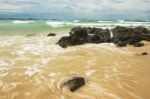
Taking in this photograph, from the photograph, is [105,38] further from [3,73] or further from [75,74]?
[3,73]

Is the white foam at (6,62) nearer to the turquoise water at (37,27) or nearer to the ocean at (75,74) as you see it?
the ocean at (75,74)

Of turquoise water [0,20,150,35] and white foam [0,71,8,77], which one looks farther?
turquoise water [0,20,150,35]

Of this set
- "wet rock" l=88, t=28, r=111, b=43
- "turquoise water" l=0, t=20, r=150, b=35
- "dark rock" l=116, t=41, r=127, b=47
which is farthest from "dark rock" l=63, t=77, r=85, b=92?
"turquoise water" l=0, t=20, r=150, b=35

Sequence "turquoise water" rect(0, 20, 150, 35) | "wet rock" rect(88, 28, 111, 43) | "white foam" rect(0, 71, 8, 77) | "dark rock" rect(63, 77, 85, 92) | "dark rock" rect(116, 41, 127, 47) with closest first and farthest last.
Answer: "dark rock" rect(63, 77, 85, 92) → "white foam" rect(0, 71, 8, 77) → "dark rock" rect(116, 41, 127, 47) → "wet rock" rect(88, 28, 111, 43) → "turquoise water" rect(0, 20, 150, 35)

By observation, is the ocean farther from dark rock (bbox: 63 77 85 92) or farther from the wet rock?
the wet rock

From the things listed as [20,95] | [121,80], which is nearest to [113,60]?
[121,80]

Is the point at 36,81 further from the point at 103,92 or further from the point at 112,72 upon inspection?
the point at 112,72

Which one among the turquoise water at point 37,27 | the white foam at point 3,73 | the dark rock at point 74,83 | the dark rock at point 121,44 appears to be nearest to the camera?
the dark rock at point 74,83

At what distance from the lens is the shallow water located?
673 cm

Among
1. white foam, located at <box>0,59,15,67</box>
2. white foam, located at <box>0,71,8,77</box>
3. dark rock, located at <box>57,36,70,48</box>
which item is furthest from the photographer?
dark rock, located at <box>57,36,70,48</box>

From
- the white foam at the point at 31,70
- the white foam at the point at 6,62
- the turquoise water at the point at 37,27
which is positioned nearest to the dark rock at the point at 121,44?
the white foam at the point at 31,70

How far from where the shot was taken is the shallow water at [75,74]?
22.1 ft

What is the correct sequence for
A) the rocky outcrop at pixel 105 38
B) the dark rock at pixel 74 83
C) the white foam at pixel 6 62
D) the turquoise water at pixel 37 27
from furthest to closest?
the turquoise water at pixel 37 27 < the rocky outcrop at pixel 105 38 < the white foam at pixel 6 62 < the dark rock at pixel 74 83

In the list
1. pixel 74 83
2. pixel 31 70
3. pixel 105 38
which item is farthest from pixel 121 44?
pixel 74 83
